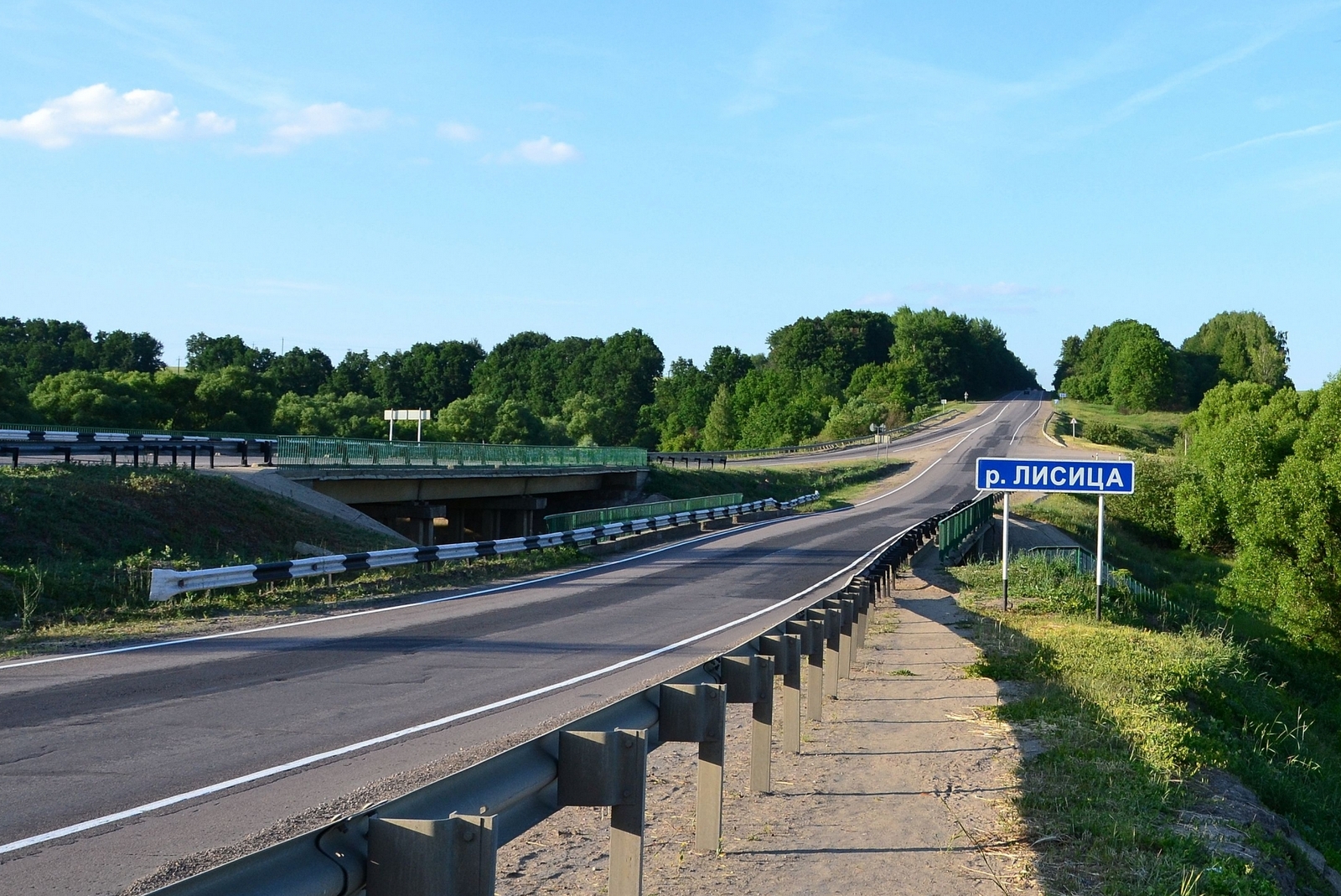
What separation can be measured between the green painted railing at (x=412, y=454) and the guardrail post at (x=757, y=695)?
26925 millimetres

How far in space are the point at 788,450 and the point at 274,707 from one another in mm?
87203

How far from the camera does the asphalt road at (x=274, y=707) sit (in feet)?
20.8

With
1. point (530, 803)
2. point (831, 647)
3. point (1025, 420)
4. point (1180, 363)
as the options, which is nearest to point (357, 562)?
point (831, 647)

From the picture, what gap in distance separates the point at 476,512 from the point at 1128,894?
149ft

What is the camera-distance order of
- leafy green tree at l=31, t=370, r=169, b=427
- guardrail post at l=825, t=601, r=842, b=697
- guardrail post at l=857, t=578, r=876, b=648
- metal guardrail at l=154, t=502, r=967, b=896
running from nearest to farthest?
metal guardrail at l=154, t=502, r=967, b=896
guardrail post at l=825, t=601, r=842, b=697
guardrail post at l=857, t=578, r=876, b=648
leafy green tree at l=31, t=370, r=169, b=427

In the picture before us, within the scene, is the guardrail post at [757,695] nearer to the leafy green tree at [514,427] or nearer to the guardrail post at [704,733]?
the guardrail post at [704,733]

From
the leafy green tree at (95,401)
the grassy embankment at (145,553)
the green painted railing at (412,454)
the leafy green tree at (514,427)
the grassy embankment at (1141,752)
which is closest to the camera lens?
the grassy embankment at (1141,752)

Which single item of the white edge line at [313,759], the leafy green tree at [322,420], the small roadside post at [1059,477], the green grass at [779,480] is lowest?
the green grass at [779,480]

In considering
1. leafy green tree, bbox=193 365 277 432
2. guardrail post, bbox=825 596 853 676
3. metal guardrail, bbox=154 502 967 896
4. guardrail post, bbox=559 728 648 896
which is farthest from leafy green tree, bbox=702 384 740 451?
guardrail post, bbox=559 728 648 896

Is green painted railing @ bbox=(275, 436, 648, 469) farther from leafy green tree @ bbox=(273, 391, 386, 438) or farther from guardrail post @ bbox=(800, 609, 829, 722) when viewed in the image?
leafy green tree @ bbox=(273, 391, 386, 438)

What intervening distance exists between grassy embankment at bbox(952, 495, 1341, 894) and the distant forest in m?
53.1

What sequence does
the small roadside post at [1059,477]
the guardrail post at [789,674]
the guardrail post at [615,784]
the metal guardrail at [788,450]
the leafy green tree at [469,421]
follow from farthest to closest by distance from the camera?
the leafy green tree at [469,421] → the metal guardrail at [788,450] → the small roadside post at [1059,477] → the guardrail post at [789,674] → the guardrail post at [615,784]

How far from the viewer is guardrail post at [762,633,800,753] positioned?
26.5 feet

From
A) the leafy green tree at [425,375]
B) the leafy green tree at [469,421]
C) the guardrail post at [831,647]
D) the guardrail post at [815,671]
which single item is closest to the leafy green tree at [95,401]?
the leafy green tree at [469,421]
